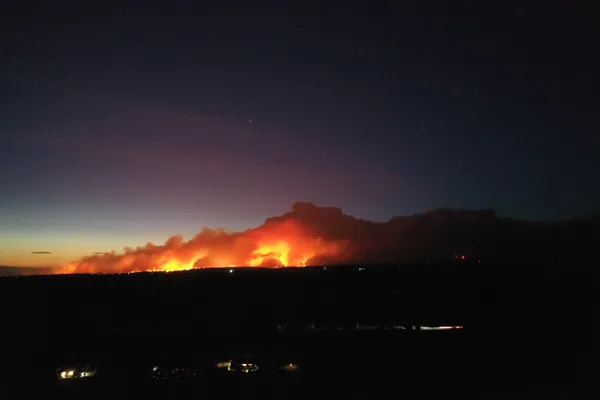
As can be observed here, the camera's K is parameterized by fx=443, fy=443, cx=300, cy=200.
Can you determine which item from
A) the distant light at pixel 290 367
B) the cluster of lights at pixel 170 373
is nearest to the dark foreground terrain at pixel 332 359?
the cluster of lights at pixel 170 373

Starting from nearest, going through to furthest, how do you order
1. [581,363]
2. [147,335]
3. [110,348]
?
1. [581,363]
2. [110,348]
3. [147,335]

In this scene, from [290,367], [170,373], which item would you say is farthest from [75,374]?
[290,367]

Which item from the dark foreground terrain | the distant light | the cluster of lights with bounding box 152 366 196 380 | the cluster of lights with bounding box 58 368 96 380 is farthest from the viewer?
the cluster of lights with bounding box 58 368 96 380

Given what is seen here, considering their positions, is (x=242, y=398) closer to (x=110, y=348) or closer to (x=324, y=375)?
(x=324, y=375)

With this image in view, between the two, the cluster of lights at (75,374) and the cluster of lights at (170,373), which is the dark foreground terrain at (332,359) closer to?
the cluster of lights at (170,373)

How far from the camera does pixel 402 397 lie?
17938 millimetres

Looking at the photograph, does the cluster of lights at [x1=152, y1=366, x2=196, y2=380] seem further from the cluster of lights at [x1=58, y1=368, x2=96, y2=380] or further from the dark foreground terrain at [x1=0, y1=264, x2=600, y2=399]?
the cluster of lights at [x1=58, y1=368, x2=96, y2=380]

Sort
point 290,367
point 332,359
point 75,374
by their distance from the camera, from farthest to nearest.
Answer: point 332,359, point 75,374, point 290,367

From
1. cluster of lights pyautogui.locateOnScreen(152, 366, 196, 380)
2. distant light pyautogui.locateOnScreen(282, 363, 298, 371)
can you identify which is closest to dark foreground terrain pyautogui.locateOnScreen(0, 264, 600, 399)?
cluster of lights pyautogui.locateOnScreen(152, 366, 196, 380)

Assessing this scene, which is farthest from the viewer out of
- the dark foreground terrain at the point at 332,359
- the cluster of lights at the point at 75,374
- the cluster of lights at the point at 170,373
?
the cluster of lights at the point at 75,374

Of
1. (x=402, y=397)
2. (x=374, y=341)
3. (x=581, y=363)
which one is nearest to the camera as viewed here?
(x=402, y=397)

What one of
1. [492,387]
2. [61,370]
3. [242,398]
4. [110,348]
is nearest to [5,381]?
[61,370]

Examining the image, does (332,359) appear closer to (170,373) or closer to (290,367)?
(290,367)

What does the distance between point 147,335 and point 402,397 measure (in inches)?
1181
